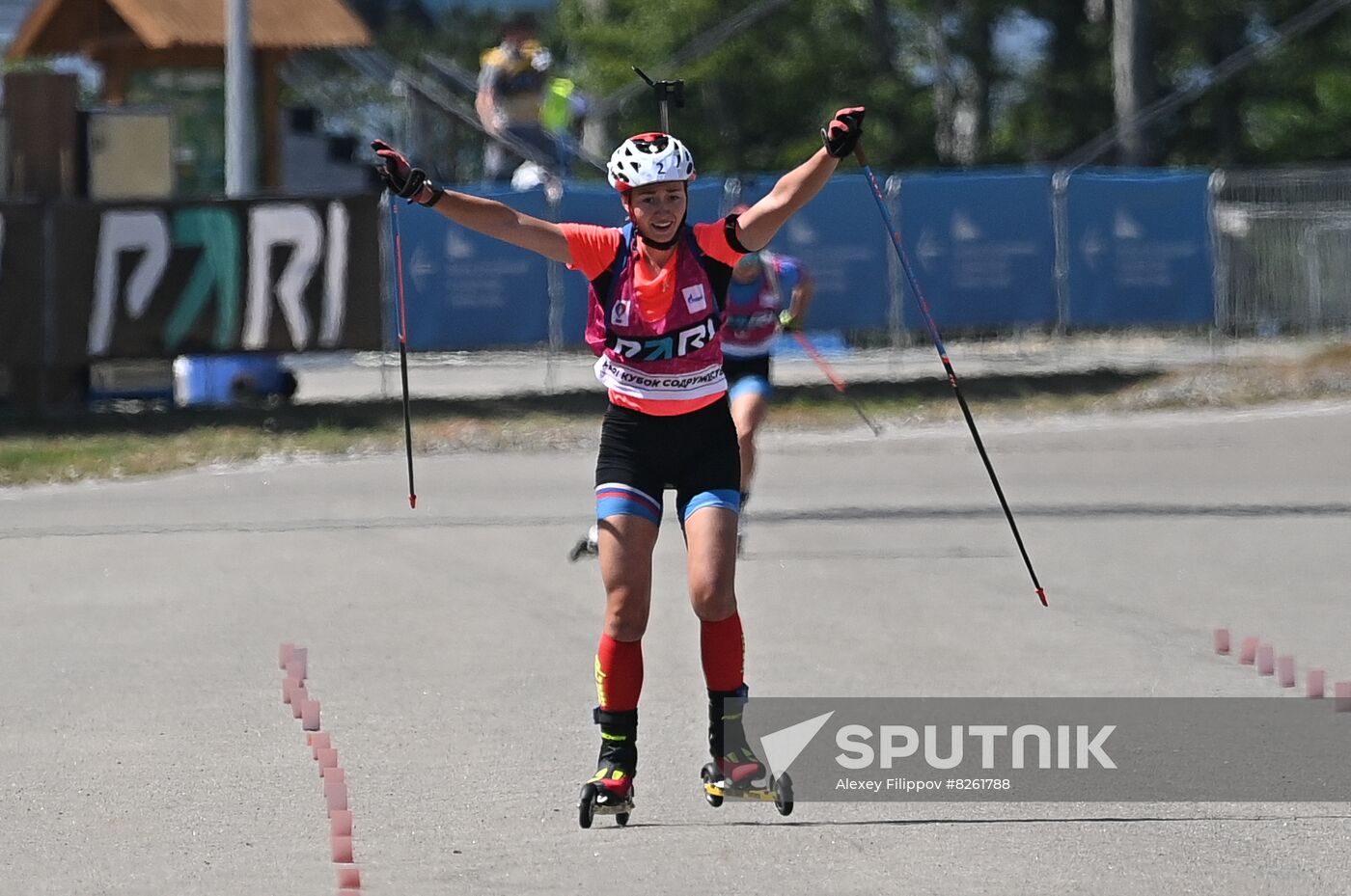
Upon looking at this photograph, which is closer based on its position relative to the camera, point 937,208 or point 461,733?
point 461,733

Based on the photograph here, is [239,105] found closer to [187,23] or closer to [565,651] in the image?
[187,23]

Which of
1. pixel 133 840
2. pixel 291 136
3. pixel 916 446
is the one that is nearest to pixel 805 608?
pixel 133 840

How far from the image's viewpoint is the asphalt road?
6152mm

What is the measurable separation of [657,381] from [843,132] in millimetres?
931

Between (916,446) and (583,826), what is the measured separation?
463 inches

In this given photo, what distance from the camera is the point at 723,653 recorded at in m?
6.84

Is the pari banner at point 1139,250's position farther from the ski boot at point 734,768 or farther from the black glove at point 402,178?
the black glove at point 402,178

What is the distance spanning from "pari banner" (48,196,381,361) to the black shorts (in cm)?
1335

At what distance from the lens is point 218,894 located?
5.78m

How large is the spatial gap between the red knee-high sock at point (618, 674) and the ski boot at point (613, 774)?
0.03m

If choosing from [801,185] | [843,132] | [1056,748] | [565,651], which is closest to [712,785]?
[1056,748]

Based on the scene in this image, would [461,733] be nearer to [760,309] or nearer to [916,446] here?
[760,309]

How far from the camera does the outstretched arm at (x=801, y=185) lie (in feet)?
22.3
